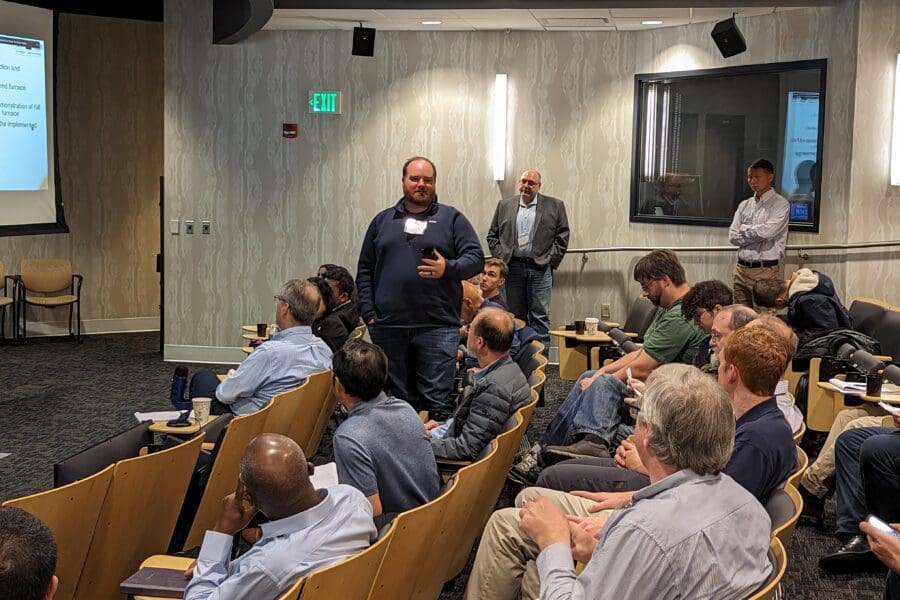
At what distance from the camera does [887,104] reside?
8.47 metres

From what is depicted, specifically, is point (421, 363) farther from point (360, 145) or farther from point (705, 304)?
point (360, 145)

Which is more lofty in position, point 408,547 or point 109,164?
point 109,164

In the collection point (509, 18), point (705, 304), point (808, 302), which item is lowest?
point (808, 302)

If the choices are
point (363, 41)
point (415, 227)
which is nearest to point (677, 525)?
point (415, 227)

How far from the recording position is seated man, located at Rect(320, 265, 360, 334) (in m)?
6.97

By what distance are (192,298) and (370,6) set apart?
3372 mm

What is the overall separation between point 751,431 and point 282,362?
2.54 meters

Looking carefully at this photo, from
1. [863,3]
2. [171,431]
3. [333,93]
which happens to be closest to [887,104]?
[863,3]

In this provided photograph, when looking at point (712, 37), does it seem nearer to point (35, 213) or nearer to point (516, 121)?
point (516, 121)

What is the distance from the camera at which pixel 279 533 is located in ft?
8.97

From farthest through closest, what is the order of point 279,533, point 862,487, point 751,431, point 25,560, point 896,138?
point 896,138
point 862,487
point 751,431
point 279,533
point 25,560

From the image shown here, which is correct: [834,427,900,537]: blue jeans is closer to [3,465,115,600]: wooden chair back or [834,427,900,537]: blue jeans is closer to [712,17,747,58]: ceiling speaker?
[3,465,115,600]: wooden chair back

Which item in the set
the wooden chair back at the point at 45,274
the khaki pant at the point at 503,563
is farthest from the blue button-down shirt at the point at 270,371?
the wooden chair back at the point at 45,274

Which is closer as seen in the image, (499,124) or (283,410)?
(283,410)
